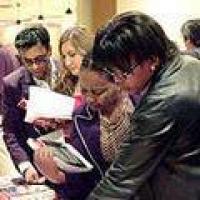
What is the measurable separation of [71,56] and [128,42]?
3.02ft

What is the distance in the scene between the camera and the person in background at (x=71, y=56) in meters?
2.25

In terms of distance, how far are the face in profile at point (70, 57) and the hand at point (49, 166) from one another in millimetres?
435

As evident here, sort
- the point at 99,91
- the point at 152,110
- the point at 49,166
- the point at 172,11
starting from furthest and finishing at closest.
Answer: the point at 172,11, the point at 49,166, the point at 99,91, the point at 152,110

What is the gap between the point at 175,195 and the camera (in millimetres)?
1493

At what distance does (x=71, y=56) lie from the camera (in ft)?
7.57

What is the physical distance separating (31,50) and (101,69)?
914 millimetres

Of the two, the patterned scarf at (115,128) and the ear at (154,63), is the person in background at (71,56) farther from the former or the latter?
the ear at (154,63)

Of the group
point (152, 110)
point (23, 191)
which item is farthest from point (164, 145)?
point (23, 191)

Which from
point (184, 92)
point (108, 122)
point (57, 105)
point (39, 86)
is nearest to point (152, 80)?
point (184, 92)

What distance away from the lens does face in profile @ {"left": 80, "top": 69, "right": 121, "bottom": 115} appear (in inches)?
60.9

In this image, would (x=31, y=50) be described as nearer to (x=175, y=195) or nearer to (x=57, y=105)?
(x=57, y=105)

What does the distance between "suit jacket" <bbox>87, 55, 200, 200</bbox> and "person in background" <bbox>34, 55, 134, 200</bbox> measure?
22 centimetres

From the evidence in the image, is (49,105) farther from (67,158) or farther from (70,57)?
(70,57)

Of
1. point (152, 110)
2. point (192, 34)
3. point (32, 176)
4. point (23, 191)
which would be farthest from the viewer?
point (192, 34)
